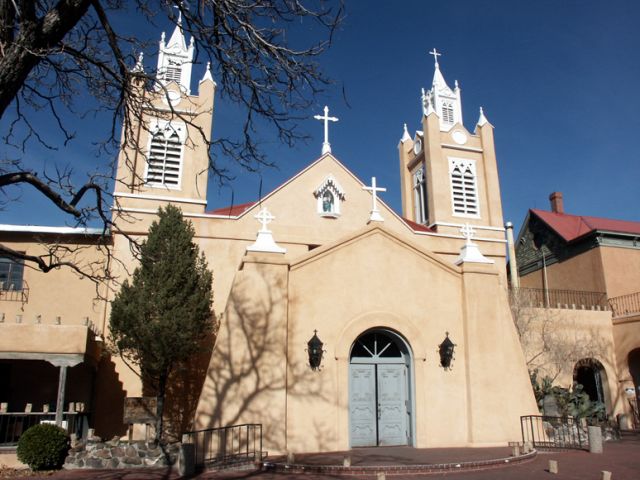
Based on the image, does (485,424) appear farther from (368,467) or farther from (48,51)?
(48,51)

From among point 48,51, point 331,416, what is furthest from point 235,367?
point 48,51

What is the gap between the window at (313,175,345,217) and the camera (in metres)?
23.3

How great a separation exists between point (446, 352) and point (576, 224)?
2133 cm

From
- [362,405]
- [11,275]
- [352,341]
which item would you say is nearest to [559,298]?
[362,405]

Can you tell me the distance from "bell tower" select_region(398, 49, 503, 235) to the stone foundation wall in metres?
16.9

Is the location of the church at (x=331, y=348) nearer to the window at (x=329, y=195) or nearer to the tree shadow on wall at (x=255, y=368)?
the tree shadow on wall at (x=255, y=368)

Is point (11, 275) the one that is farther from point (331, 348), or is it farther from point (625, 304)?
point (625, 304)

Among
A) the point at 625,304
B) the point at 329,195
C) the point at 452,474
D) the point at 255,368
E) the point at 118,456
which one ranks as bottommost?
the point at 452,474

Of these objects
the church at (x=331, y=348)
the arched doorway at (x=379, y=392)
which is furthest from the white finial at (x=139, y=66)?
the arched doorway at (x=379, y=392)

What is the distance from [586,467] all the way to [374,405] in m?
5.06

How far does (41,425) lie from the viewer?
13.3 m

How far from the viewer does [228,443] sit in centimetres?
1275

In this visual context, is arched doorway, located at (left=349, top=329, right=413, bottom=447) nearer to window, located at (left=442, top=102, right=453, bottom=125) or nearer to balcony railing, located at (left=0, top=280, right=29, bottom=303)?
balcony railing, located at (left=0, top=280, right=29, bottom=303)

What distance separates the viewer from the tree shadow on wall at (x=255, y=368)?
1310 centimetres
